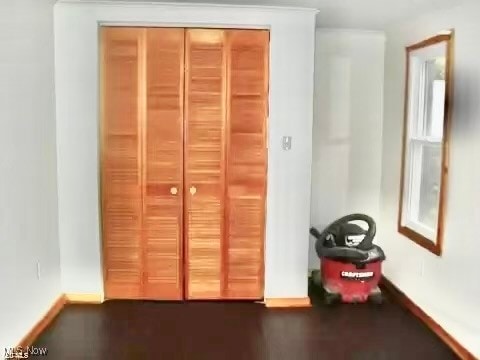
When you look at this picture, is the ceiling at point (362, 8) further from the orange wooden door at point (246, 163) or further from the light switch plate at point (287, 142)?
the light switch plate at point (287, 142)

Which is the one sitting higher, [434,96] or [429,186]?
[434,96]

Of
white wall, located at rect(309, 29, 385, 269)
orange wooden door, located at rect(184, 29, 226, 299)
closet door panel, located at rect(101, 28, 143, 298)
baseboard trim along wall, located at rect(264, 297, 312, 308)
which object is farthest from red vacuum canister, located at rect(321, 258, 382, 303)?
closet door panel, located at rect(101, 28, 143, 298)

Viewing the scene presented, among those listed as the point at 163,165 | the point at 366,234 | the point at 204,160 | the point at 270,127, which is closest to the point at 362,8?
the point at 270,127

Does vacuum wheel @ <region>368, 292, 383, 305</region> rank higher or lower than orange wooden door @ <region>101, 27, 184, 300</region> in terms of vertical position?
lower

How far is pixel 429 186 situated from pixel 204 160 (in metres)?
1.75

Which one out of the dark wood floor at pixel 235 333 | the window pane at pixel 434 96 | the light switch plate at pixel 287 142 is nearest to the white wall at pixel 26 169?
the dark wood floor at pixel 235 333

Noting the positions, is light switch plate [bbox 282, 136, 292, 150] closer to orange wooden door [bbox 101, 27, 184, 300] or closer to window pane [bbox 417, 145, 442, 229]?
orange wooden door [bbox 101, 27, 184, 300]

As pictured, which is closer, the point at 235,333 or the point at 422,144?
the point at 235,333

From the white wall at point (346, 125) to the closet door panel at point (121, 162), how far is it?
5.37 ft

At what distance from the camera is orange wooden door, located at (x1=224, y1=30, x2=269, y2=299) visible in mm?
4203

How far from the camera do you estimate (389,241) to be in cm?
492

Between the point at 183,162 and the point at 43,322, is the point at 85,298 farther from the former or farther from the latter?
the point at 183,162

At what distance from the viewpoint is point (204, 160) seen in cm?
428

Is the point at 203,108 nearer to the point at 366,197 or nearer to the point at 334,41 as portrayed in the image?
the point at 334,41
